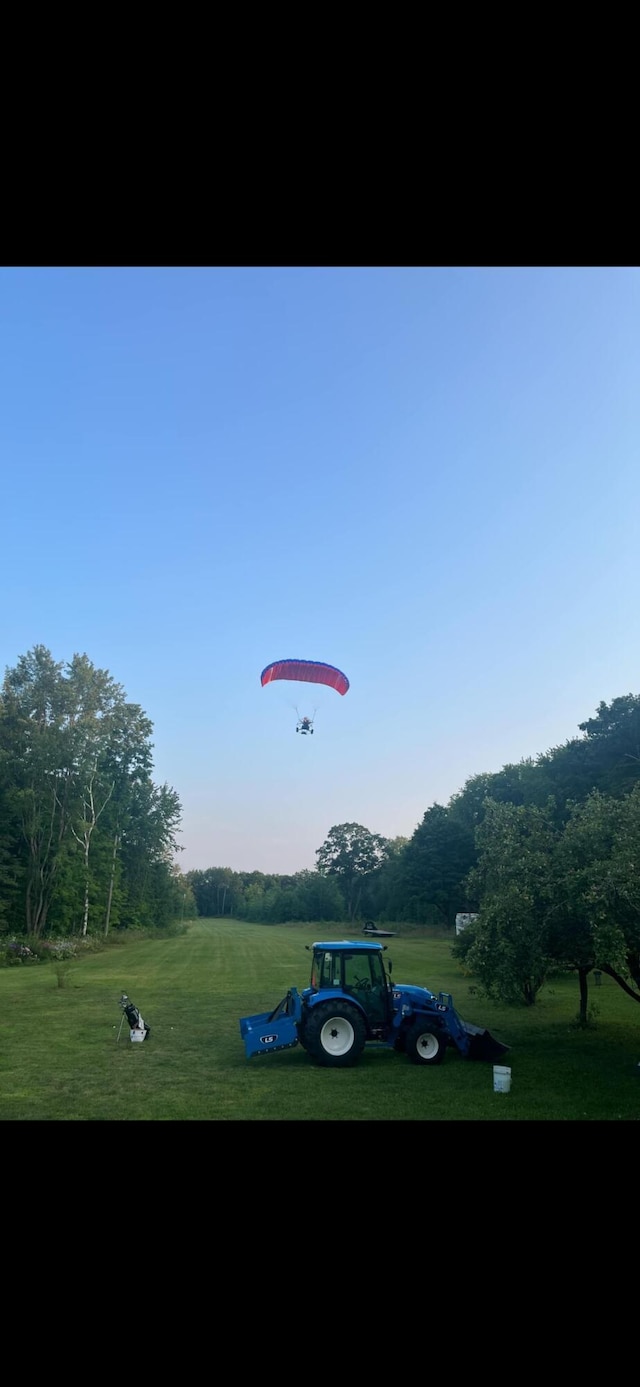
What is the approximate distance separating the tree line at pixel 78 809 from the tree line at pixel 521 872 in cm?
534

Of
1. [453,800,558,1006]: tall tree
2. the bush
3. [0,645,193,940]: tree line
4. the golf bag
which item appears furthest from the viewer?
[0,645,193,940]: tree line

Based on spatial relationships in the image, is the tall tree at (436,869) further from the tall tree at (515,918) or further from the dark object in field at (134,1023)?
the dark object in field at (134,1023)

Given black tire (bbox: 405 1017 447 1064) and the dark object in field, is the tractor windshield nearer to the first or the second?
black tire (bbox: 405 1017 447 1064)

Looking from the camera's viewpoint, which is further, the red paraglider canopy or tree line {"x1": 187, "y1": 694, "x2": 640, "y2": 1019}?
the red paraglider canopy

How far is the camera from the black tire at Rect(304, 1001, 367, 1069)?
6599 mm

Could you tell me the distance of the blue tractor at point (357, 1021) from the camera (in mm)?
6602

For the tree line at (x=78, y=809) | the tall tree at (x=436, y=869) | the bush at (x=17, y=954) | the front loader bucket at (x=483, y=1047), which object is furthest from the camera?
the tree line at (x=78, y=809)

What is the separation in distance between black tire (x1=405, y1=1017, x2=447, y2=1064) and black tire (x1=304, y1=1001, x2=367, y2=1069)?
464mm

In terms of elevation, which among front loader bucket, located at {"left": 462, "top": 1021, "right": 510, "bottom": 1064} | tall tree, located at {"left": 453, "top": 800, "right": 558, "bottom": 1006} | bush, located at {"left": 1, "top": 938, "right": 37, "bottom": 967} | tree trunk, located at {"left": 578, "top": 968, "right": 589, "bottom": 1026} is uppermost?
tall tree, located at {"left": 453, "top": 800, "right": 558, "bottom": 1006}

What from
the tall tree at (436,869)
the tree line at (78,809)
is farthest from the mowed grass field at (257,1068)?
the tree line at (78,809)

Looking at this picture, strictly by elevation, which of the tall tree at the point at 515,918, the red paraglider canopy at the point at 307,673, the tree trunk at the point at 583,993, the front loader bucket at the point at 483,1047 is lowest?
the front loader bucket at the point at 483,1047

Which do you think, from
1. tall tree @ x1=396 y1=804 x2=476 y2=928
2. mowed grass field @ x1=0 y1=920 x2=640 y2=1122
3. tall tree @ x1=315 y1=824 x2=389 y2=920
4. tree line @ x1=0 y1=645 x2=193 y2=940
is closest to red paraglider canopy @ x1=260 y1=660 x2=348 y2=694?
tall tree @ x1=396 y1=804 x2=476 y2=928
